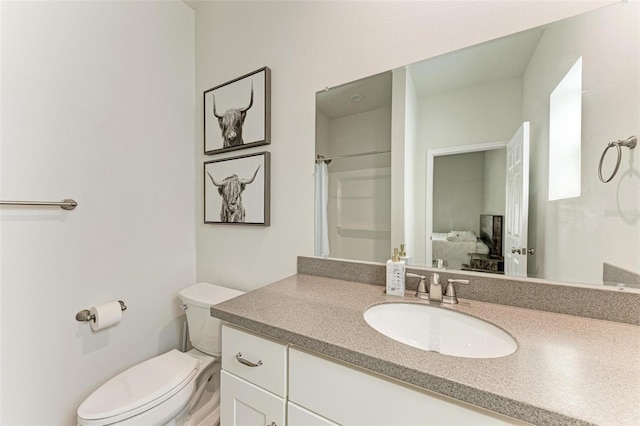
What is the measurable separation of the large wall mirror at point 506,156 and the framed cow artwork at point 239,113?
0.39m

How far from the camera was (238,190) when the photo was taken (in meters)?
1.51

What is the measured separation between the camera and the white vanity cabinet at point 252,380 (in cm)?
71

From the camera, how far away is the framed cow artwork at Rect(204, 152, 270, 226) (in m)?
1.40

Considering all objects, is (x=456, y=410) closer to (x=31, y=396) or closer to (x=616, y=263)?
(x=616, y=263)

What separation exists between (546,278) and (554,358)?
367 millimetres

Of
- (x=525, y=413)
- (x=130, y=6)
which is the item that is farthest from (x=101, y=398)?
(x=130, y=6)

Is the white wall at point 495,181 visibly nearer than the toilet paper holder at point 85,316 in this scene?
Yes

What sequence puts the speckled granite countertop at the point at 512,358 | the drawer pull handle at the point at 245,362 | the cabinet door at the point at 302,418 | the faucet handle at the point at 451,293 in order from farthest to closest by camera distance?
the faucet handle at the point at 451,293, the drawer pull handle at the point at 245,362, the cabinet door at the point at 302,418, the speckled granite countertop at the point at 512,358

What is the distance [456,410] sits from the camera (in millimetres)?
480

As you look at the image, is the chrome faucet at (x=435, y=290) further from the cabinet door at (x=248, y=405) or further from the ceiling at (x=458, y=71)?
the ceiling at (x=458, y=71)

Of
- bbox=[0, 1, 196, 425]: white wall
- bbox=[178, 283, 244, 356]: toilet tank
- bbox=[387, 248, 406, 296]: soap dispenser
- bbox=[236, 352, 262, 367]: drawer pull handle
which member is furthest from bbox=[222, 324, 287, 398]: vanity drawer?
bbox=[0, 1, 196, 425]: white wall

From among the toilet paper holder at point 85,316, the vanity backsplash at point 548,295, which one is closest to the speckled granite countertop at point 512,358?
the vanity backsplash at point 548,295

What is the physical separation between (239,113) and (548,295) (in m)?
1.63

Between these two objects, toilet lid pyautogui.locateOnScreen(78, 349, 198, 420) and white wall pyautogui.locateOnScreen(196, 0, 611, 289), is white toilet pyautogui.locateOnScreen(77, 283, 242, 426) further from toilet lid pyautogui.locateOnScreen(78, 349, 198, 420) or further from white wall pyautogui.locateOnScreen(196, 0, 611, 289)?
white wall pyautogui.locateOnScreen(196, 0, 611, 289)
